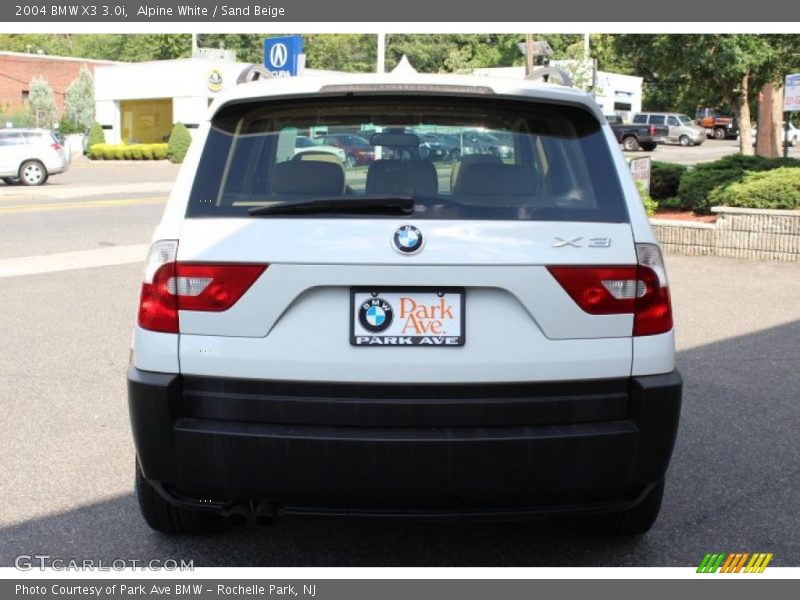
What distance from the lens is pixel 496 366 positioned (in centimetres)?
349

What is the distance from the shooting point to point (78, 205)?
880 inches

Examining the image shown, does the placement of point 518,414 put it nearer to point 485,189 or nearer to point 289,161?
point 485,189

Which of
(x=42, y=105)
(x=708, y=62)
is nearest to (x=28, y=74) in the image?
(x=42, y=105)

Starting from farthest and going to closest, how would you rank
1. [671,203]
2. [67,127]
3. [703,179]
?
[67,127]
[671,203]
[703,179]

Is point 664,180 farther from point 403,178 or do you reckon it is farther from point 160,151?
point 160,151

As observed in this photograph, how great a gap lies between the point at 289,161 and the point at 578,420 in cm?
143

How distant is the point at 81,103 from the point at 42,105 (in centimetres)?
295

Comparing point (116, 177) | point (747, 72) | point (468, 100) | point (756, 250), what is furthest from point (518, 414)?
point (116, 177)

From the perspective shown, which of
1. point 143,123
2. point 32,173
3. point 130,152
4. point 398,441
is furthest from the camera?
point 143,123

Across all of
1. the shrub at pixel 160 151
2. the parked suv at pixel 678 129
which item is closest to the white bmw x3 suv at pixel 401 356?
the shrub at pixel 160 151

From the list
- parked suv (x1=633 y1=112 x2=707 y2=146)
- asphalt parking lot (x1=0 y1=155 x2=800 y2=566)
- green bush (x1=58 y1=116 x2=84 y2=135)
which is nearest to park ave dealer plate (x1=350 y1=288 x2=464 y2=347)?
asphalt parking lot (x1=0 y1=155 x2=800 y2=566)

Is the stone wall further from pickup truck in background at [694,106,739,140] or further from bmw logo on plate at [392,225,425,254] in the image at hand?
pickup truck in background at [694,106,739,140]

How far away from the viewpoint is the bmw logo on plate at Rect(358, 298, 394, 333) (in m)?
3.48

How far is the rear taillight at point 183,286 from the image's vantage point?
3.50m
